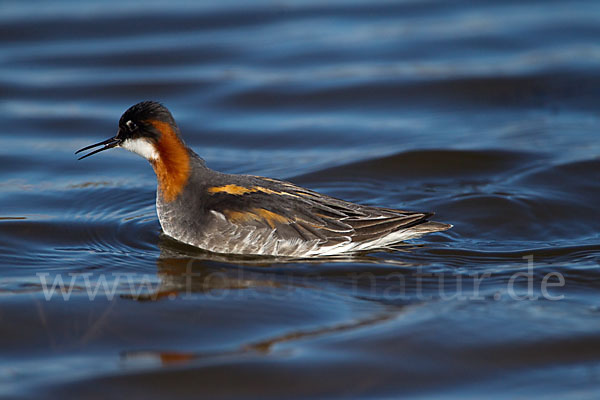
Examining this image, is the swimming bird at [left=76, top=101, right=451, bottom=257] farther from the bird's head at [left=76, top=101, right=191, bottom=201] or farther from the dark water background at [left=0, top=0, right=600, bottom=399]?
the dark water background at [left=0, top=0, right=600, bottom=399]

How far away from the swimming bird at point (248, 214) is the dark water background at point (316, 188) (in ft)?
0.79

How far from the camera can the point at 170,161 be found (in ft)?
26.4

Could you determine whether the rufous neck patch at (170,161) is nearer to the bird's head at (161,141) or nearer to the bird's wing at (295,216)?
the bird's head at (161,141)

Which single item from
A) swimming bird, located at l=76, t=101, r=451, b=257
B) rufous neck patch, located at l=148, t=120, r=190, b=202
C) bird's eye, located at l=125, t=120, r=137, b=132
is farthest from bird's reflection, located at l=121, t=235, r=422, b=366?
→ bird's eye, located at l=125, t=120, r=137, b=132

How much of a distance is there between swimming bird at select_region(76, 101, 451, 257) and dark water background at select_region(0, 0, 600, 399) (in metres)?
0.24

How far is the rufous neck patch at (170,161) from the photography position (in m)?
7.98

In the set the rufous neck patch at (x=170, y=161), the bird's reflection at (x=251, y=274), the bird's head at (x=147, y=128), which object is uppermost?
the bird's head at (x=147, y=128)

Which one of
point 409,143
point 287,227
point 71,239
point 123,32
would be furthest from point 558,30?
point 71,239

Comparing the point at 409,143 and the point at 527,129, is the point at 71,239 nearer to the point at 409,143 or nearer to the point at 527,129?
the point at 409,143

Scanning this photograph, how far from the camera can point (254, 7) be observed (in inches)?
655

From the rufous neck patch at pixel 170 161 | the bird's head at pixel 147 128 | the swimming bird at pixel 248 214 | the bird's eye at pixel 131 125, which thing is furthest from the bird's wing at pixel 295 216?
the bird's eye at pixel 131 125

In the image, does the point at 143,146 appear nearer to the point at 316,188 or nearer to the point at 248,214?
the point at 248,214

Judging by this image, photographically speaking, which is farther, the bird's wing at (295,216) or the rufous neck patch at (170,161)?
the rufous neck patch at (170,161)

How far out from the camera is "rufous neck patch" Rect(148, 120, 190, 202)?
798 centimetres
